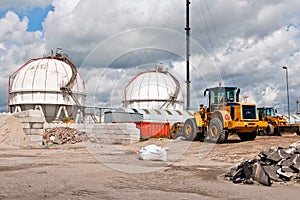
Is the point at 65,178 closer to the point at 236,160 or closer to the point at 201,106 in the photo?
the point at 236,160

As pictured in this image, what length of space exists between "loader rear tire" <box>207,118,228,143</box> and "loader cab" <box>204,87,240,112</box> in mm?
1221

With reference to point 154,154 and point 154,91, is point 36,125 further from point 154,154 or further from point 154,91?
point 154,91

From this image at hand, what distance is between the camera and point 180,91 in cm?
5006

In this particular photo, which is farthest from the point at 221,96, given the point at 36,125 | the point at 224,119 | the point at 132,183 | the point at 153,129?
the point at 36,125

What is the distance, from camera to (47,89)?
42.7 metres

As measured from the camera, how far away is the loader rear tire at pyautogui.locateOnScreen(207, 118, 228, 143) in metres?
19.3

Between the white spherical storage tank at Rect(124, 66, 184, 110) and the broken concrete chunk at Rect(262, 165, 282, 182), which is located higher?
the white spherical storage tank at Rect(124, 66, 184, 110)

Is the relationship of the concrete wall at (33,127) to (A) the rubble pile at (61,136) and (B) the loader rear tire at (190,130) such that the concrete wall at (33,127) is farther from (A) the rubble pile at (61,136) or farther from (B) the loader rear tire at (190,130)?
(B) the loader rear tire at (190,130)

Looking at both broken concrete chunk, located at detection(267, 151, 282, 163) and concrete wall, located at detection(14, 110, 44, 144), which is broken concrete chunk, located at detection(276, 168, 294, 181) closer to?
broken concrete chunk, located at detection(267, 151, 282, 163)

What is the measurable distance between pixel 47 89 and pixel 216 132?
27.7 meters

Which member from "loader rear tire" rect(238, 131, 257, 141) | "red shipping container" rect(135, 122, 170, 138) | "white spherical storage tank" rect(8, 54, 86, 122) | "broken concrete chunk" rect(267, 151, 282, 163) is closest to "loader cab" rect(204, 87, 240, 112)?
"loader rear tire" rect(238, 131, 257, 141)

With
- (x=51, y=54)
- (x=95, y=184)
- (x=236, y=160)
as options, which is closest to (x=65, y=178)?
(x=95, y=184)

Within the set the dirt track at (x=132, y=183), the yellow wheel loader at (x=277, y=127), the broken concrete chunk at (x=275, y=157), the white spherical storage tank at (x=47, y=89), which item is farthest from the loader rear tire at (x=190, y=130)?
the white spherical storage tank at (x=47, y=89)

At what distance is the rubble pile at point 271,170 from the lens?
9.15 metres
